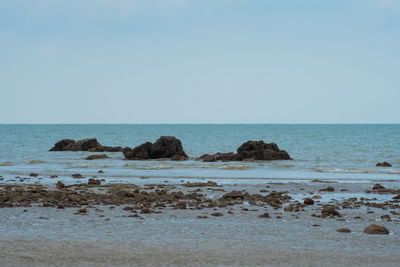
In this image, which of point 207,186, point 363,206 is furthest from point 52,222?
point 207,186

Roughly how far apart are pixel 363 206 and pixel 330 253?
809cm

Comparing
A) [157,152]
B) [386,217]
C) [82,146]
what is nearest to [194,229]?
[386,217]

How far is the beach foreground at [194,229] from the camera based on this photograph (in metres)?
11.5

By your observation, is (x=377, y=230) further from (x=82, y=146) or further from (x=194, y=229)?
(x=82, y=146)

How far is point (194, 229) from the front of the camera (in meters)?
14.8

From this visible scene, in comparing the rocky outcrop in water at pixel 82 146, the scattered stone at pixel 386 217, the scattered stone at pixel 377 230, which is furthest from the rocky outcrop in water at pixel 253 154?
the scattered stone at pixel 377 230

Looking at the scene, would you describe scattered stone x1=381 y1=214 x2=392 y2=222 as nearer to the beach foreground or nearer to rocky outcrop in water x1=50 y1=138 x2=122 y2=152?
the beach foreground

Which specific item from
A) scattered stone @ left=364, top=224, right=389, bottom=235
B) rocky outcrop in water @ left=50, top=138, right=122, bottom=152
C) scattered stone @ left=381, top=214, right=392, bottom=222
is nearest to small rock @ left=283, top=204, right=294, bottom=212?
scattered stone @ left=381, top=214, right=392, bottom=222

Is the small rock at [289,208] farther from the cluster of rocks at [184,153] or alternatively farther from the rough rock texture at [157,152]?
the rough rock texture at [157,152]

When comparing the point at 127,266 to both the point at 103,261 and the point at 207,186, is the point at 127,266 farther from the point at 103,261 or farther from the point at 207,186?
the point at 207,186

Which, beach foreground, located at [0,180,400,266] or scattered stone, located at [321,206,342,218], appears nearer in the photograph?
beach foreground, located at [0,180,400,266]

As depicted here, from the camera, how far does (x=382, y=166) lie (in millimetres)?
46844

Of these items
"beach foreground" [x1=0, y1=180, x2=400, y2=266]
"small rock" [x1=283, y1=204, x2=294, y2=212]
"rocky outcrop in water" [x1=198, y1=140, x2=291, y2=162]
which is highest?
"rocky outcrop in water" [x1=198, y1=140, x2=291, y2=162]

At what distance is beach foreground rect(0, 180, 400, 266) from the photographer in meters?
11.5
